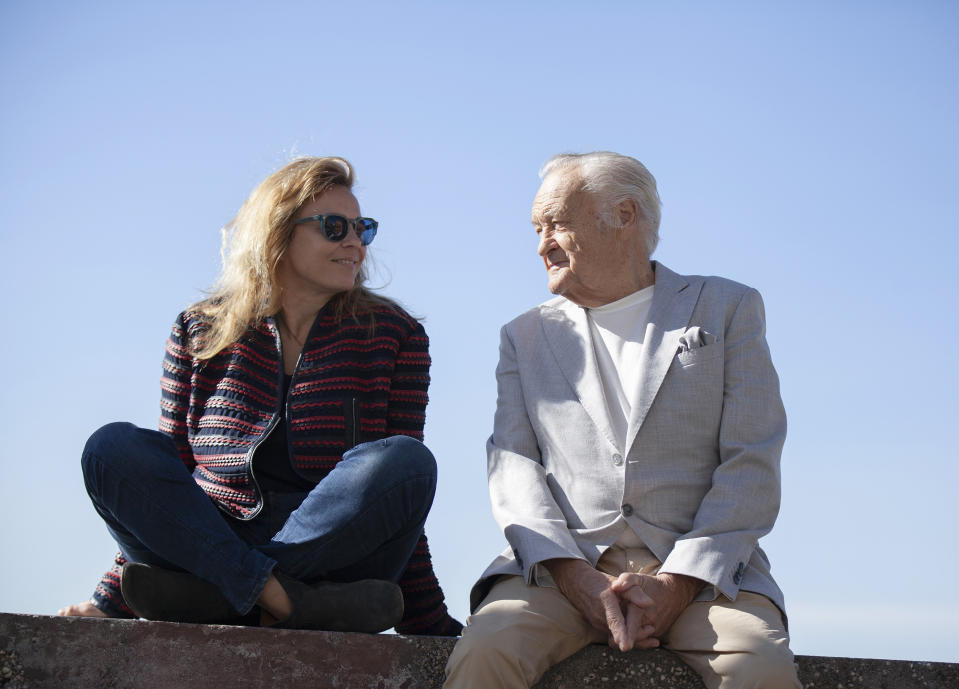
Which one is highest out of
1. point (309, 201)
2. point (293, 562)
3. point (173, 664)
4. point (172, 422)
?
point (309, 201)

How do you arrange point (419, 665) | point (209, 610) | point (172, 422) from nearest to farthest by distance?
point (419, 665), point (209, 610), point (172, 422)

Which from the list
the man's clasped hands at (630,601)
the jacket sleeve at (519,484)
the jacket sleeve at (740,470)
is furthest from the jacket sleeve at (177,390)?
the jacket sleeve at (740,470)

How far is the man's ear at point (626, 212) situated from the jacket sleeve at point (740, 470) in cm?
A: 52

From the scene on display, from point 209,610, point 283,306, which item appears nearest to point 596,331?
point 283,306

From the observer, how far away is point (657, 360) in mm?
3768

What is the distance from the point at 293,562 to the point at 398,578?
1.86 ft

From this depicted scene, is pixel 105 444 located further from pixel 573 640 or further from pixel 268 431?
pixel 573 640

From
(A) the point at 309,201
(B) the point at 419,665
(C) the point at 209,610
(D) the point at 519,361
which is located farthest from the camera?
(A) the point at 309,201

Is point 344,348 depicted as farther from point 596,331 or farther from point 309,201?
point 596,331

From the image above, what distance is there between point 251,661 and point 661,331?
1.69m

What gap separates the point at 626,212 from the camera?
4.11 meters

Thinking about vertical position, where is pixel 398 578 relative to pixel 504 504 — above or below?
below

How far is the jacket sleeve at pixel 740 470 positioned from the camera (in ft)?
11.1

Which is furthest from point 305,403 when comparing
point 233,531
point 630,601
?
point 630,601
